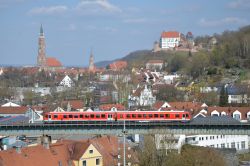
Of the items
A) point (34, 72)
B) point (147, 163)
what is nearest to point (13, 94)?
point (34, 72)

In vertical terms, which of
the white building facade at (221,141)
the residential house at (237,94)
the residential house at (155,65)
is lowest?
the white building facade at (221,141)

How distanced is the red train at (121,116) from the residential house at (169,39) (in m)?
145

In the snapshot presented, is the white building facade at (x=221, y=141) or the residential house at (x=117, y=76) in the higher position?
the residential house at (x=117, y=76)

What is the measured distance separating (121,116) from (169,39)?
148 meters

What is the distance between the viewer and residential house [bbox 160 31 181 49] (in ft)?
641

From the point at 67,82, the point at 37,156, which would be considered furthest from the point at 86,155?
the point at 67,82

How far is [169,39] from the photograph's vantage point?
19675cm

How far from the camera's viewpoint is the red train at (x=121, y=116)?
165ft

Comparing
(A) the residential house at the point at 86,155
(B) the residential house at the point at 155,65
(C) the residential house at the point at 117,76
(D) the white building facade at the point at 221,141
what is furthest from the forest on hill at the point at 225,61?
(A) the residential house at the point at 86,155

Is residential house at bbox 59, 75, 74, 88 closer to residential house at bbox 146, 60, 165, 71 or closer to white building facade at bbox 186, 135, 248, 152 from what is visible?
residential house at bbox 146, 60, 165, 71

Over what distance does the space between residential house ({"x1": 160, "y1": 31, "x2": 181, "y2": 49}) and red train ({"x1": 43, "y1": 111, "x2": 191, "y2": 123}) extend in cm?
14493

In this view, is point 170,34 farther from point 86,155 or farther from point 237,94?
point 86,155

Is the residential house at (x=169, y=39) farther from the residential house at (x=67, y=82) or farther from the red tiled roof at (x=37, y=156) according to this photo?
the red tiled roof at (x=37, y=156)

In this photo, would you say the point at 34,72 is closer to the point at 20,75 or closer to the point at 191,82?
the point at 20,75
